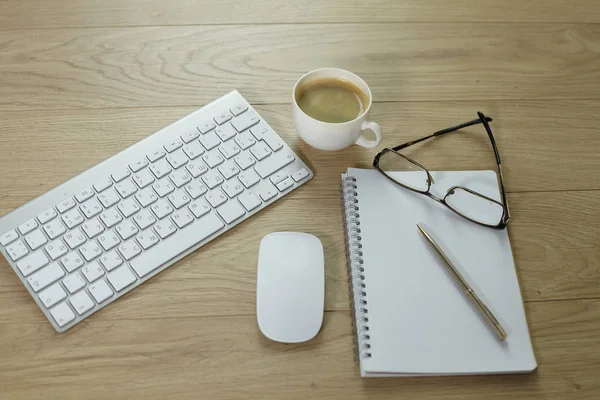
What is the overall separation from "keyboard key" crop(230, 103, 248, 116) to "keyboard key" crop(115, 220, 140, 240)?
22 cm

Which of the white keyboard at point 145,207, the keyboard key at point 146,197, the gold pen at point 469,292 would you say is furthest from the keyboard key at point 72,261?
the gold pen at point 469,292

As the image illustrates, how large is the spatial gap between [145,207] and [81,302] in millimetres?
141

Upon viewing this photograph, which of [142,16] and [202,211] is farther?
[142,16]

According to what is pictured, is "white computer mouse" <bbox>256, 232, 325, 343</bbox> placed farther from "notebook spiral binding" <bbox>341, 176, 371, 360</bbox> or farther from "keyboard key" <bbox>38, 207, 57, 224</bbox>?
"keyboard key" <bbox>38, 207, 57, 224</bbox>

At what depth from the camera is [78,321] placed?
690mm

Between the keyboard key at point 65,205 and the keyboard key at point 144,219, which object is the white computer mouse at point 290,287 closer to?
the keyboard key at point 144,219

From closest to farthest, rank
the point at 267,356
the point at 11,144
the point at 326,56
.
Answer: the point at 267,356, the point at 11,144, the point at 326,56

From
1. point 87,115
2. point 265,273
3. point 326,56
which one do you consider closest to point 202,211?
point 265,273

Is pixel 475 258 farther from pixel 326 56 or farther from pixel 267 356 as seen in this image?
pixel 326 56

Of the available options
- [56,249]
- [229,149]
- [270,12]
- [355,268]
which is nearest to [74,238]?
[56,249]

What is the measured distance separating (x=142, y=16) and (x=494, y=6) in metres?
0.59

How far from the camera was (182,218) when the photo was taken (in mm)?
755

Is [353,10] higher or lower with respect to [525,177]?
higher

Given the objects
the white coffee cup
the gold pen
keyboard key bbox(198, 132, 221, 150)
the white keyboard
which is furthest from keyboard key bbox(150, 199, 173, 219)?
the gold pen
